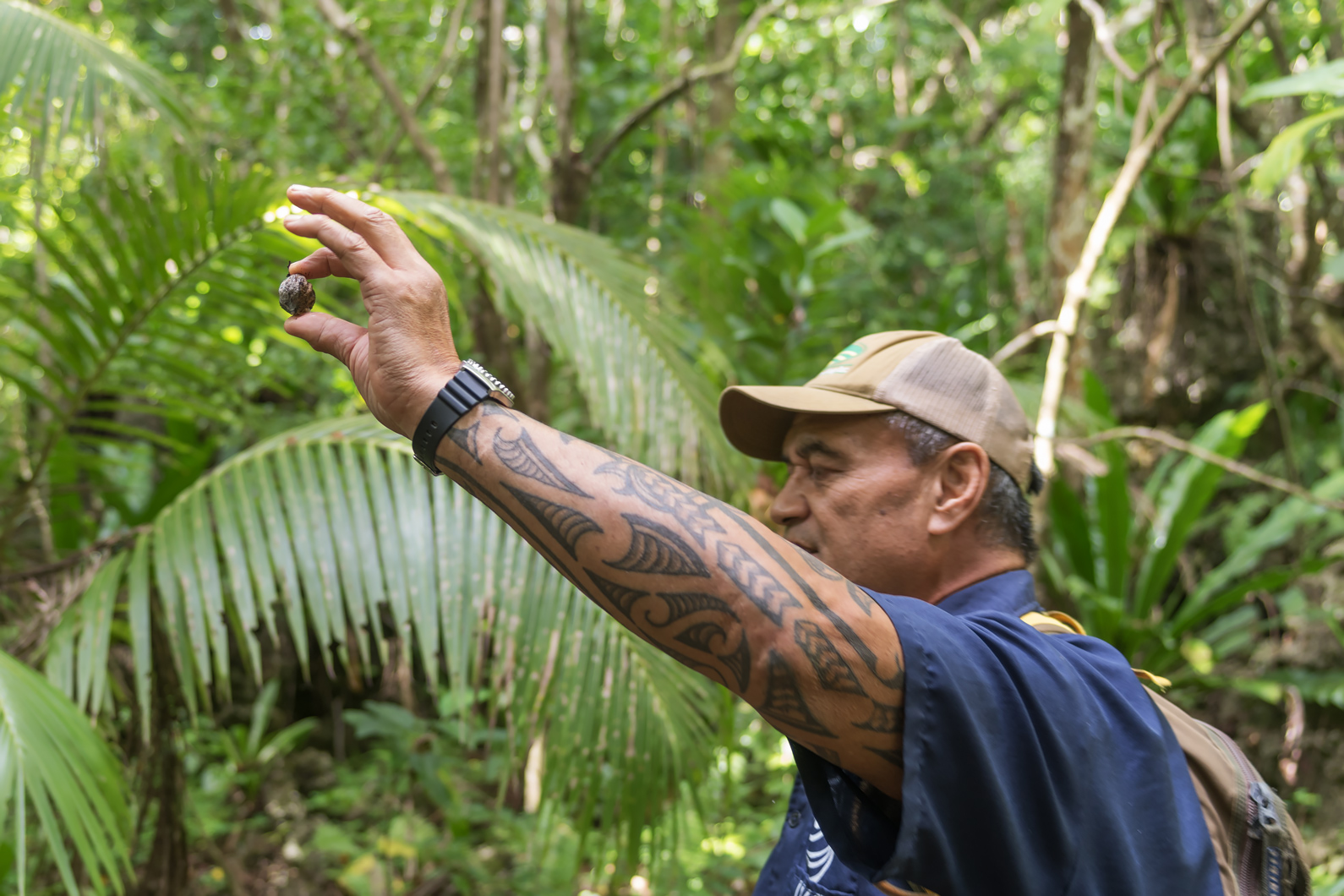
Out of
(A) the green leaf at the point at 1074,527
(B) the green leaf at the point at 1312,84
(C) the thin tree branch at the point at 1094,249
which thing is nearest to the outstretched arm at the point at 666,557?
(B) the green leaf at the point at 1312,84

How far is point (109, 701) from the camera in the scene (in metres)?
2.10

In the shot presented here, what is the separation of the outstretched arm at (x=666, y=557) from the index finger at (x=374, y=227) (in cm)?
1

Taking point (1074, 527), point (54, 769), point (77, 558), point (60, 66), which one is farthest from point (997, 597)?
point (1074, 527)

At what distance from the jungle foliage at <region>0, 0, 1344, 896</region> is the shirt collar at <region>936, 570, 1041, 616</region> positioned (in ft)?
2.74

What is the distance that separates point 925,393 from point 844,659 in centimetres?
56

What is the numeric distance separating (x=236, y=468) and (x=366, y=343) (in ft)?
4.82

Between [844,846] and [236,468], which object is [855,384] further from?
[236,468]

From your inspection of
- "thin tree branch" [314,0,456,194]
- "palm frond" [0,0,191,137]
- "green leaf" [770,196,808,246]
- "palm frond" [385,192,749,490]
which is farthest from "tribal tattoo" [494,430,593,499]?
"thin tree branch" [314,0,456,194]

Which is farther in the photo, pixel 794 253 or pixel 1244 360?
pixel 1244 360

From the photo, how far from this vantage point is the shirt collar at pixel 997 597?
114cm

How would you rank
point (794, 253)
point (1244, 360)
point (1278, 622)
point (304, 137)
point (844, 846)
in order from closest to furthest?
point (844, 846)
point (794, 253)
point (1278, 622)
point (304, 137)
point (1244, 360)

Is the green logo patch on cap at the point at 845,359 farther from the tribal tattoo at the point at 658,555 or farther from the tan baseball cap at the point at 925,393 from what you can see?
the tribal tattoo at the point at 658,555

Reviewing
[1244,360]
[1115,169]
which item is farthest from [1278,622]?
[1115,169]

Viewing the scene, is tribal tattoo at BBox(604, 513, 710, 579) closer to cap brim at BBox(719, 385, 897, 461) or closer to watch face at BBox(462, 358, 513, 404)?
watch face at BBox(462, 358, 513, 404)
